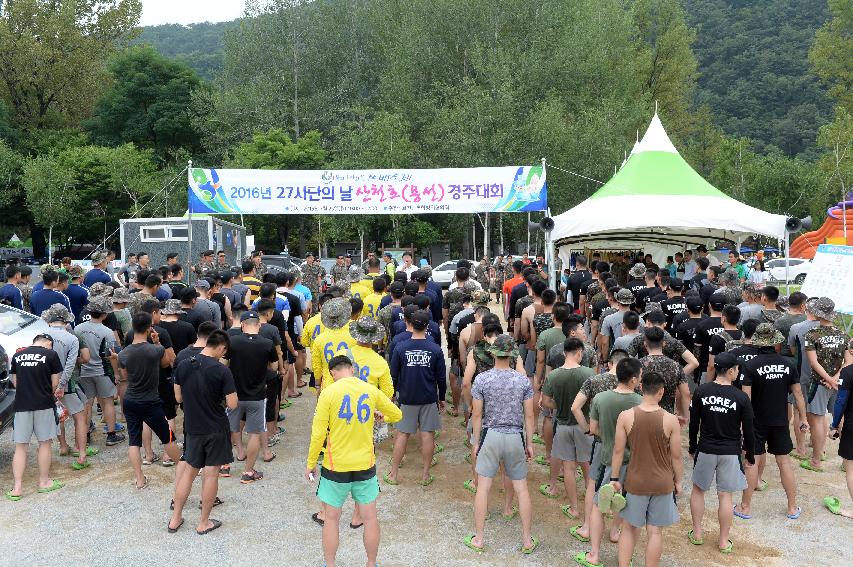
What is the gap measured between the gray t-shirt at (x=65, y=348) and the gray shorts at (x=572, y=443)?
471 centimetres

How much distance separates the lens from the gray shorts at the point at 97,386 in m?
6.61

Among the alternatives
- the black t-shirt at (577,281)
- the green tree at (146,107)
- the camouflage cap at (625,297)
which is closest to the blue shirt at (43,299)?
the camouflage cap at (625,297)

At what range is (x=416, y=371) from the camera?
5844mm

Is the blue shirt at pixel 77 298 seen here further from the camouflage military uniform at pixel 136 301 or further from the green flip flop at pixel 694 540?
the green flip flop at pixel 694 540

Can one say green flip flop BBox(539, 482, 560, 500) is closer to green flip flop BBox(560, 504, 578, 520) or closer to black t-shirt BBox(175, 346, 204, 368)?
green flip flop BBox(560, 504, 578, 520)

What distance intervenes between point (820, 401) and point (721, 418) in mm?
2348

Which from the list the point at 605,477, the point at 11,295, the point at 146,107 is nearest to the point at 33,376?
the point at 11,295

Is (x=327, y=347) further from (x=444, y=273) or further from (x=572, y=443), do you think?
(x=444, y=273)

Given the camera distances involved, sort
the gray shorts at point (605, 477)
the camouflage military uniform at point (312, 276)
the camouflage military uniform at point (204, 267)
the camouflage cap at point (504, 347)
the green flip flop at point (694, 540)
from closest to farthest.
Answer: the gray shorts at point (605, 477) < the camouflage cap at point (504, 347) < the green flip flop at point (694, 540) < the camouflage military uniform at point (204, 267) < the camouflage military uniform at point (312, 276)

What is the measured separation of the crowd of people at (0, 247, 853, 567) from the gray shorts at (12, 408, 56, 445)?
0.02 metres

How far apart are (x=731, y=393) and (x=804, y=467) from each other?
2.58 m

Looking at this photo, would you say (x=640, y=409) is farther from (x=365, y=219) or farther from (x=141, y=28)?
(x=141, y=28)

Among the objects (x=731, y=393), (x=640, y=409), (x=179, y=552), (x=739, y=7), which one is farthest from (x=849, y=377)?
(x=739, y=7)

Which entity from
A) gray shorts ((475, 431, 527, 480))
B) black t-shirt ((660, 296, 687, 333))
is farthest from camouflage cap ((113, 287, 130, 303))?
black t-shirt ((660, 296, 687, 333))
